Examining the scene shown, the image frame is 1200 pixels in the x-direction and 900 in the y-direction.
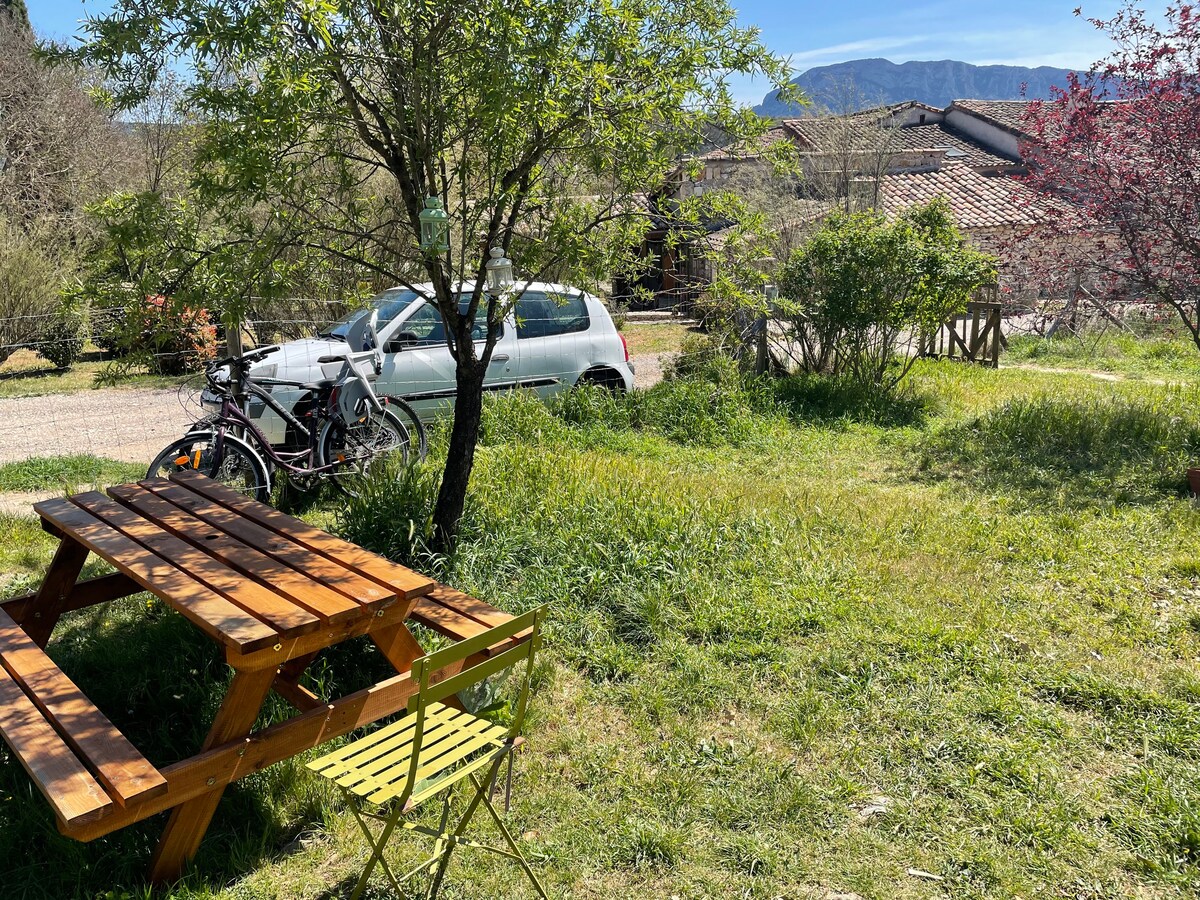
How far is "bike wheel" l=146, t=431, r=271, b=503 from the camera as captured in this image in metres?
6.02

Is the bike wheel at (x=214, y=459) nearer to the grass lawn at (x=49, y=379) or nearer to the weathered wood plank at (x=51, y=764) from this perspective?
the weathered wood plank at (x=51, y=764)

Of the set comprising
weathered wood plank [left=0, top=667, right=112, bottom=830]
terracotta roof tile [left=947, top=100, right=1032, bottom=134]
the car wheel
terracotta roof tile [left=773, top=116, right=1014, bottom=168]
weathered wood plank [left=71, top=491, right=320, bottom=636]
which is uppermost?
terracotta roof tile [left=947, top=100, right=1032, bottom=134]

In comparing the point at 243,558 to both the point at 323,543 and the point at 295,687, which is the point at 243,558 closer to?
the point at 323,543

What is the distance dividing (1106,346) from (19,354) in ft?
65.1

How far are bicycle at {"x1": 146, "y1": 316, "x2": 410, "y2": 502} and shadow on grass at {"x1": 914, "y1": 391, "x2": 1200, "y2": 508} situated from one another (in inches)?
185

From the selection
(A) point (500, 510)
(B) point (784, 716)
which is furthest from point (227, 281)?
(B) point (784, 716)

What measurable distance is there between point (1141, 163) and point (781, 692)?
8.01 metres

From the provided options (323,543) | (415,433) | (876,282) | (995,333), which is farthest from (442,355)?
(995,333)

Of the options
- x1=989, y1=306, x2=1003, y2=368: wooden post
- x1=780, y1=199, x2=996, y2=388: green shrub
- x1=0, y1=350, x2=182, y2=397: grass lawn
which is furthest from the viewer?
x1=989, y1=306, x2=1003, y2=368: wooden post

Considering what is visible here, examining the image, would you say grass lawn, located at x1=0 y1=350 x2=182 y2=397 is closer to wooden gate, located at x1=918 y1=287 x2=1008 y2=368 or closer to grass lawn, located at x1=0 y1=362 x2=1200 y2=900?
grass lawn, located at x1=0 y1=362 x2=1200 y2=900

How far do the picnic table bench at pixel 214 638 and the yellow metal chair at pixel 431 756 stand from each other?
29cm

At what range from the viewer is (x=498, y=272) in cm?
513

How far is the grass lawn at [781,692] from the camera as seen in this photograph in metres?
3.09

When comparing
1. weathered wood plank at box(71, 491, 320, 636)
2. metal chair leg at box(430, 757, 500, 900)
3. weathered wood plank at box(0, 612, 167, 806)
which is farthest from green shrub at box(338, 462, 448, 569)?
metal chair leg at box(430, 757, 500, 900)
